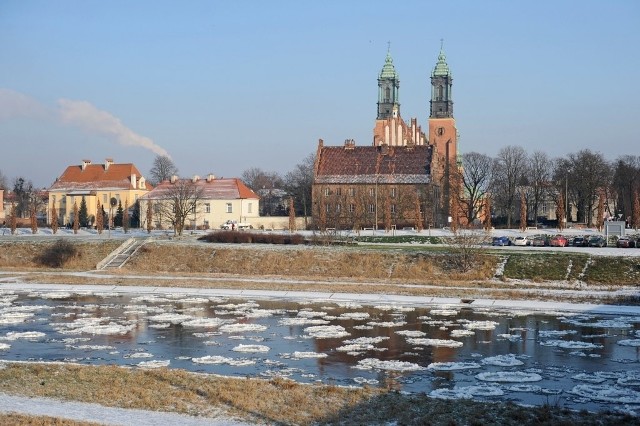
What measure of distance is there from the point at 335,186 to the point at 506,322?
6545cm

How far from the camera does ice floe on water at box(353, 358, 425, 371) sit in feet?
74.3

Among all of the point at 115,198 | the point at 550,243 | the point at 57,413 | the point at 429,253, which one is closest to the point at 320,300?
the point at 429,253

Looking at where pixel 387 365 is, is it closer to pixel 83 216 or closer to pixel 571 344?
pixel 571 344

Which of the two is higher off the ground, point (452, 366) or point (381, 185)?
point (381, 185)

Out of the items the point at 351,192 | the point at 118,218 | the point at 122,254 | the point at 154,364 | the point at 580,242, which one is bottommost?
the point at 154,364

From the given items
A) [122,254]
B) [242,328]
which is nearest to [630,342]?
[242,328]

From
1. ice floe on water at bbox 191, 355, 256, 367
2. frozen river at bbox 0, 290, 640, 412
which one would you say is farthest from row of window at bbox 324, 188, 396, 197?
ice floe on water at bbox 191, 355, 256, 367

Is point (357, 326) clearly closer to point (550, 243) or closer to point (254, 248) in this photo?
point (254, 248)

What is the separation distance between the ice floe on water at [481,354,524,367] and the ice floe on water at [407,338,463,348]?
2237 millimetres

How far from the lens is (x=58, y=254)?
195 feet

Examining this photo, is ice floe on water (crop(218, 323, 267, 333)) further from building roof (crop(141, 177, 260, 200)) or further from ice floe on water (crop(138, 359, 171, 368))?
building roof (crop(141, 177, 260, 200))

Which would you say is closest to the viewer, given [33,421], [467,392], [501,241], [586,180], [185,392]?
[33,421]

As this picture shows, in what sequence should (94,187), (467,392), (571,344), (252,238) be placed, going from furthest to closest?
(94,187) < (252,238) < (571,344) < (467,392)

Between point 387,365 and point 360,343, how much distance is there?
13.1 ft
